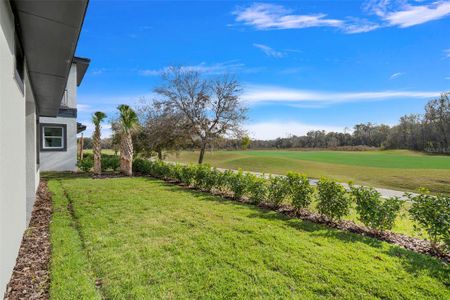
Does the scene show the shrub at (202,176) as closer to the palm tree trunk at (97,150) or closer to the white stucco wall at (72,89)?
the palm tree trunk at (97,150)

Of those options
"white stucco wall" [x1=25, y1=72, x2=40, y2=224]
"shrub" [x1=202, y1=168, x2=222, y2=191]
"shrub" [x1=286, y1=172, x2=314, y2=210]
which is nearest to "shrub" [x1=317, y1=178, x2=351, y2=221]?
"shrub" [x1=286, y1=172, x2=314, y2=210]

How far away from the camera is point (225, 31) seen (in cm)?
1092

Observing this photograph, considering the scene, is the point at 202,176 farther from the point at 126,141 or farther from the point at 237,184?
the point at 126,141

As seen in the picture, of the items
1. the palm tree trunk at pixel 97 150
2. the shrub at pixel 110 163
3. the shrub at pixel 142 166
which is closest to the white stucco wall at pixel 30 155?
the palm tree trunk at pixel 97 150

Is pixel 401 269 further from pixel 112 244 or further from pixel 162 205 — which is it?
pixel 162 205

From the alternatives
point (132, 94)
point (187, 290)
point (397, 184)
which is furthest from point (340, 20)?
point (132, 94)

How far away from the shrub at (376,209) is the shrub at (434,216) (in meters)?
0.40

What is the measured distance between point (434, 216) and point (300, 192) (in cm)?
273

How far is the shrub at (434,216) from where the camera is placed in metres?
3.99

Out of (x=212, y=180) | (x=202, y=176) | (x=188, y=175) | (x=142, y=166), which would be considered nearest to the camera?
(x=212, y=180)

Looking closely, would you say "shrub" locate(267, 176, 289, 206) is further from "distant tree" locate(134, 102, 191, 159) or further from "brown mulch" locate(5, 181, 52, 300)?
"distant tree" locate(134, 102, 191, 159)

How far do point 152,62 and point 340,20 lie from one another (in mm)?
13276

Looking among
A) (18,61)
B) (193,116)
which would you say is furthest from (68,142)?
(18,61)

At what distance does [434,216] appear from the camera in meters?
4.14
